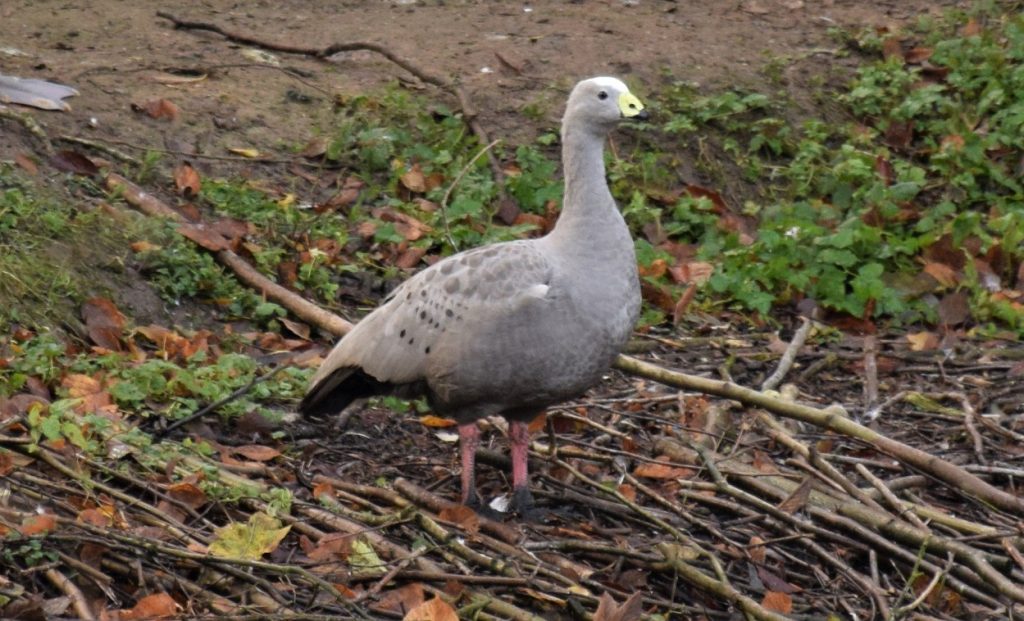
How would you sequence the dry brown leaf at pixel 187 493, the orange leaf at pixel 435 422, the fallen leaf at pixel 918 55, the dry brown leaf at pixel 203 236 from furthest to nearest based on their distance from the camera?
1. the fallen leaf at pixel 918 55
2. the dry brown leaf at pixel 203 236
3. the orange leaf at pixel 435 422
4. the dry brown leaf at pixel 187 493

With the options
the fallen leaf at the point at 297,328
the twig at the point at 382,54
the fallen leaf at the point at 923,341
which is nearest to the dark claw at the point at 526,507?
the fallen leaf at the point at 297,328

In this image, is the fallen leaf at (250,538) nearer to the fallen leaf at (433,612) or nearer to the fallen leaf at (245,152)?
the fallen leaf at (433,612)

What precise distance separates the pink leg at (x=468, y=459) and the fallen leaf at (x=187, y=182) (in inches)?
115

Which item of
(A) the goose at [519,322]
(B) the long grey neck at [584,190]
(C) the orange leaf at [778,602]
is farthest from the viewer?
(B) the long grey neck at [584,190]

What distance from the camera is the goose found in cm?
536

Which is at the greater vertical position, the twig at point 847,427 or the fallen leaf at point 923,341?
the twig at point 847,427

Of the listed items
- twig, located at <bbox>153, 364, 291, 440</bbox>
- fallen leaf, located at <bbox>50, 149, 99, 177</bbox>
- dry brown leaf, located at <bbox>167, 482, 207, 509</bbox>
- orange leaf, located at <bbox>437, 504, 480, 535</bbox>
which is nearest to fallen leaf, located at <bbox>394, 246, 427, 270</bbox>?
fallen leaf, located at <bbox>50, 149, 99, 177</bbox>

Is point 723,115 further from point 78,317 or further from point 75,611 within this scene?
point 75,611

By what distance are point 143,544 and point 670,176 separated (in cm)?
517

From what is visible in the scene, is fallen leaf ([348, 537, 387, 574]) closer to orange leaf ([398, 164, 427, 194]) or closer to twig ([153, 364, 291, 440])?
twig ([153, 364, 291, 440])

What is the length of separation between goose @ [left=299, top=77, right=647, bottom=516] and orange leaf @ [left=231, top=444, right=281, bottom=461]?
232 millimetres

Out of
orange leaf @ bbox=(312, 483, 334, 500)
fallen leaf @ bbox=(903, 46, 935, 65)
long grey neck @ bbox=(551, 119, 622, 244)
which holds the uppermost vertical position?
long grey neck @ bbox=(551, 119, 622, 244)

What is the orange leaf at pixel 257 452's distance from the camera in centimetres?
585

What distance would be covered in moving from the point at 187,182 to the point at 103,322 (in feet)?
5.03
